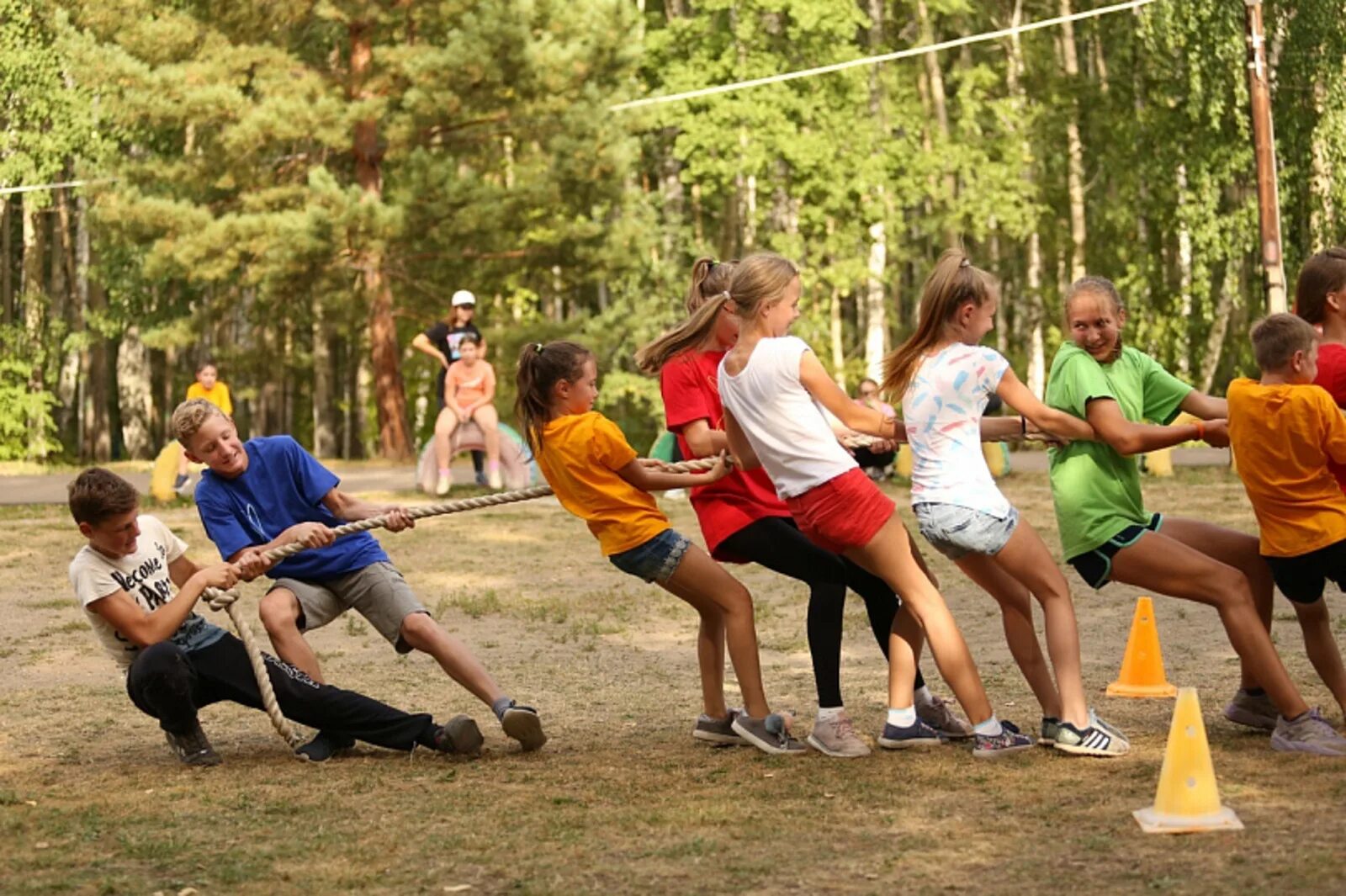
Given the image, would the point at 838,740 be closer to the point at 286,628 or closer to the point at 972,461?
the point at 972,461

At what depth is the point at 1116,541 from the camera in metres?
6.66

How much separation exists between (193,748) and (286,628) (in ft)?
1.84

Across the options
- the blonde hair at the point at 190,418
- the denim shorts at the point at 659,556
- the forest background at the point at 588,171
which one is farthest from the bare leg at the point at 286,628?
the forest background at the point at 588,171

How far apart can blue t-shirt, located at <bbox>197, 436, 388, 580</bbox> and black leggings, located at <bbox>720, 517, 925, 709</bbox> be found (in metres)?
1.55

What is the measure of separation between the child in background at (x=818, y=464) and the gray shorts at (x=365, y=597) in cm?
160

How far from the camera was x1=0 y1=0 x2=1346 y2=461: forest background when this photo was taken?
29.3 m

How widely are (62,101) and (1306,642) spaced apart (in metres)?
35.8

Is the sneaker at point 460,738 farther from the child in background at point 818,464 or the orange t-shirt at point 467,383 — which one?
the orange t-shirt at point 467,383

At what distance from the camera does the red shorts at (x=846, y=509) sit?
651cm

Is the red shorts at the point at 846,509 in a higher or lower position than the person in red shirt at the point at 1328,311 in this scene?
lower

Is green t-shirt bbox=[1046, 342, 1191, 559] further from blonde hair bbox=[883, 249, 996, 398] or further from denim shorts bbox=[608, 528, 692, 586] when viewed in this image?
denim shorts bbox=[608, 528, 692, 586]

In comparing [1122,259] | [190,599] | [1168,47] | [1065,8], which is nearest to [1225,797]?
[190,599]

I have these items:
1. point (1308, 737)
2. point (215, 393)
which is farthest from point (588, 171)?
point (1308, 737)

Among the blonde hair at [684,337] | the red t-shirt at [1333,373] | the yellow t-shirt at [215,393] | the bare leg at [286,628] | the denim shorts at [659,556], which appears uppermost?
the blonde hair at [684,337]
